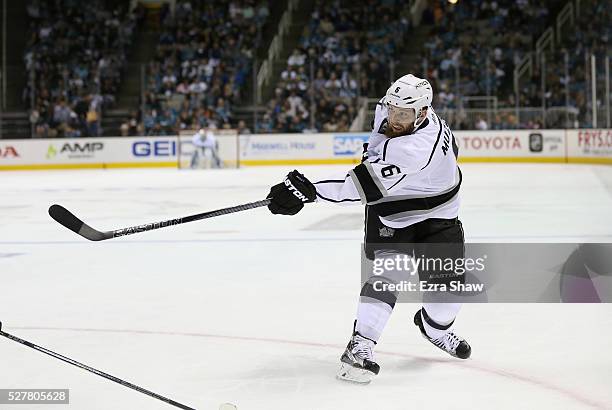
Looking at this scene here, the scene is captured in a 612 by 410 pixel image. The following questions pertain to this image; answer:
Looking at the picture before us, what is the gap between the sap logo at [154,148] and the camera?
73.3ft

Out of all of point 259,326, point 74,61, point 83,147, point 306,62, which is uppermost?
point 74,61

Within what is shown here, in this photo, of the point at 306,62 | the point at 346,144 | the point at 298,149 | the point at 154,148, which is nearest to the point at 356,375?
the point at 346,144

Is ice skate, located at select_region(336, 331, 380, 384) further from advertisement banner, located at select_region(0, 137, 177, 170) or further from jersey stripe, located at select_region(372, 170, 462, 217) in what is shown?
advertisement banner, located at select_region(0, 137, 177, 170)

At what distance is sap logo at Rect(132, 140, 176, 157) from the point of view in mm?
22328

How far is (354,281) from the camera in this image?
5949 mm

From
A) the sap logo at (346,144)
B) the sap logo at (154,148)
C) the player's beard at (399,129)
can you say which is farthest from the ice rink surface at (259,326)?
the sap logo at (154,148)

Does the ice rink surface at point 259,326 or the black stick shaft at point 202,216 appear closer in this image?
the ice rink surface at point 259,326

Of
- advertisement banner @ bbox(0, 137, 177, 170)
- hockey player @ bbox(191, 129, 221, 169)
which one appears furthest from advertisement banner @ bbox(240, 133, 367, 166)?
advertisement banner @ bbox(0, 137, 177, 170)

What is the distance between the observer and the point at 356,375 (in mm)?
3508

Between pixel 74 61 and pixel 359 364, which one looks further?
pixel 74 61

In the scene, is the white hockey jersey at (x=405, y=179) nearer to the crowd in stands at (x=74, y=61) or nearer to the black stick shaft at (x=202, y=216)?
the black stick shaft at (x=202, y=216)

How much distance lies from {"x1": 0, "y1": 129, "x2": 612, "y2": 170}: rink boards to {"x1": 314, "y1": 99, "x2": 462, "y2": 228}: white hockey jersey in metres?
17.1

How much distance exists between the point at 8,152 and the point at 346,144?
7404mm

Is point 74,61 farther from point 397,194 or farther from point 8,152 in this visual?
point 397,194
